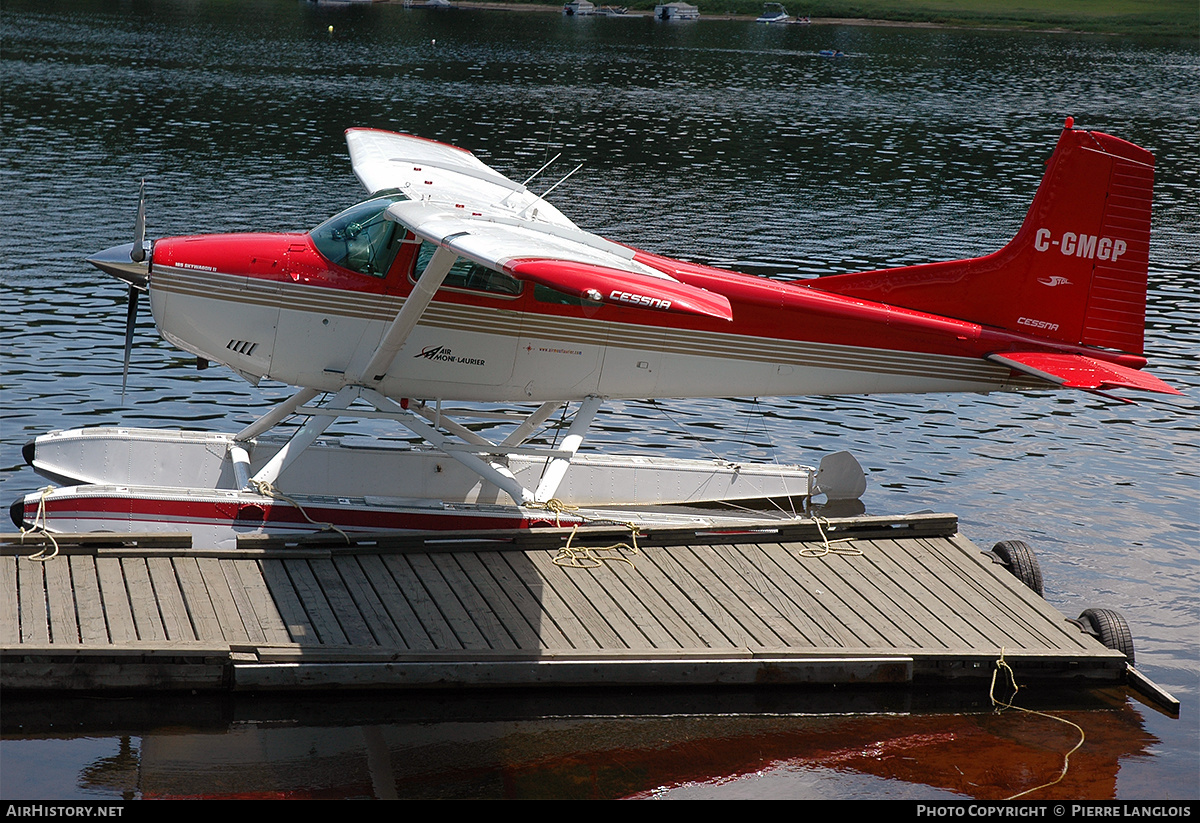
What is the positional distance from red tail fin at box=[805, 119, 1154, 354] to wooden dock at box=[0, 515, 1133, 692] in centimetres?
230

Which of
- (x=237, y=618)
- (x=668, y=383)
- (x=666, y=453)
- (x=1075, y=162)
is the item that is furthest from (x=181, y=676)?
(x=1075, y=162)

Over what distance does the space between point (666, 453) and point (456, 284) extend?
430 centimetres

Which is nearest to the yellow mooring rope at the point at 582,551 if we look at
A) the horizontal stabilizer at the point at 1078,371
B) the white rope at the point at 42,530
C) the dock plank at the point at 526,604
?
the dock plank at the point at 526,604

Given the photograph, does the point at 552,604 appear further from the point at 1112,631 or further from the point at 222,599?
the point at 1112,631

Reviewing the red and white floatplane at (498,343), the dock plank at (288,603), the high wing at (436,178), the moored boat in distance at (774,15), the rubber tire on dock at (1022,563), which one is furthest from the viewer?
the moored boat in distance at (774,15)

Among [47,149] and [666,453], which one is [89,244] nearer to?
[47,149]

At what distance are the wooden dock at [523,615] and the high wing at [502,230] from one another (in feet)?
6.93

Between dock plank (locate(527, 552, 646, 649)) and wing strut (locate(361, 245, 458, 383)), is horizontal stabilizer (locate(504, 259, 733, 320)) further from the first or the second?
dock plank (locate(527, 552, 646, 649))

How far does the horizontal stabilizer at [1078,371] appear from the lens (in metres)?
9.99

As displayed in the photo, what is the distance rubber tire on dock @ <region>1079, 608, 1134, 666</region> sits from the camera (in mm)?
9016

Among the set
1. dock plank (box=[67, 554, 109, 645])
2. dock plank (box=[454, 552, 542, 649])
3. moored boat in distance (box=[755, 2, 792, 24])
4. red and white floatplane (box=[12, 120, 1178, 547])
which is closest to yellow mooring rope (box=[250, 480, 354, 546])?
red and white floatplane (box=[12, 120, 1178, 547])

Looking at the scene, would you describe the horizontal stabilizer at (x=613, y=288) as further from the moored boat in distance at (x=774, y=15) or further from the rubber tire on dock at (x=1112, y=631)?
the moored boat in distance at (x=774, y=15)

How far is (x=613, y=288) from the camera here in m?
7.56

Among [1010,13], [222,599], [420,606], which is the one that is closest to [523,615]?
[420,606]
